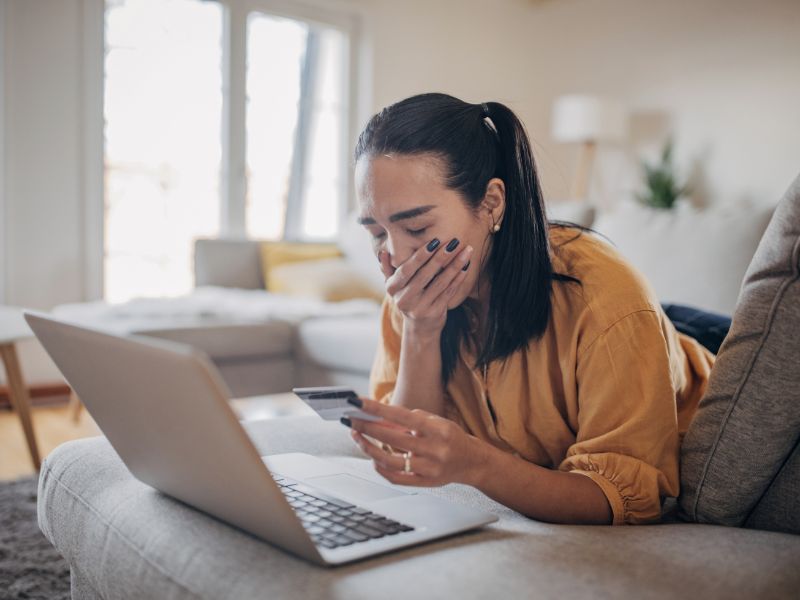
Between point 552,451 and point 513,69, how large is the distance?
4.96 meters

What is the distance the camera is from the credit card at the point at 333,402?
2.44 ft

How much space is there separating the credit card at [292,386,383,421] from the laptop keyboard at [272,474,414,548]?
0.10m

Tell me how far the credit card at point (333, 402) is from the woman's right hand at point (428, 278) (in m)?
0.33

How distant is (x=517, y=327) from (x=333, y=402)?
0.40 metres

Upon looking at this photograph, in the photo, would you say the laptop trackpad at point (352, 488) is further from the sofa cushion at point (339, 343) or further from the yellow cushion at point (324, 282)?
the yellow cushion at point (324, 282)

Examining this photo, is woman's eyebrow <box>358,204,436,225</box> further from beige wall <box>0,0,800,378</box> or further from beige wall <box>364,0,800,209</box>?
beige wall <box>364,0,800,209</box>

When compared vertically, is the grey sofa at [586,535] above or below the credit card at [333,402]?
below

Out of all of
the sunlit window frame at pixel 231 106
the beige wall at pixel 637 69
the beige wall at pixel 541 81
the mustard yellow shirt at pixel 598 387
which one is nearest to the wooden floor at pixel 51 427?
the beige wall at pixel 541 81

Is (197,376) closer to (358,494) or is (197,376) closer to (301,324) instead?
(358,494)

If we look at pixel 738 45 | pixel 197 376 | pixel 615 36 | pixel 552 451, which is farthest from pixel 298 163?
pixel 197 376

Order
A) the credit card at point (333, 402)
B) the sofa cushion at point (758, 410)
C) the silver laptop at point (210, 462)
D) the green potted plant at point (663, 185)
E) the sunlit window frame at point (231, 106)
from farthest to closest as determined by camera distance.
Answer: the green potted plant at point (663, 185) → the sunlit window frame at point (231, 106) → the sofa cushion at point (758, 410) → the credit card at point (333, 402) → the silver laptop at point (210, 462)

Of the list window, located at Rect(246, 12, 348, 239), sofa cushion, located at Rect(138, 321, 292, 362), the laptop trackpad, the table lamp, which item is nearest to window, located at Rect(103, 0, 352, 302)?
window, located at Rect(246, 12, 348, 239)

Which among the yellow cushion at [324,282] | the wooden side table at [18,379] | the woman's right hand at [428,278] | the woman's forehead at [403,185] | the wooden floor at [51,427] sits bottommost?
the wooden floor at [51,427]

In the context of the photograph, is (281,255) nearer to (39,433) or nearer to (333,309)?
(333,309)
